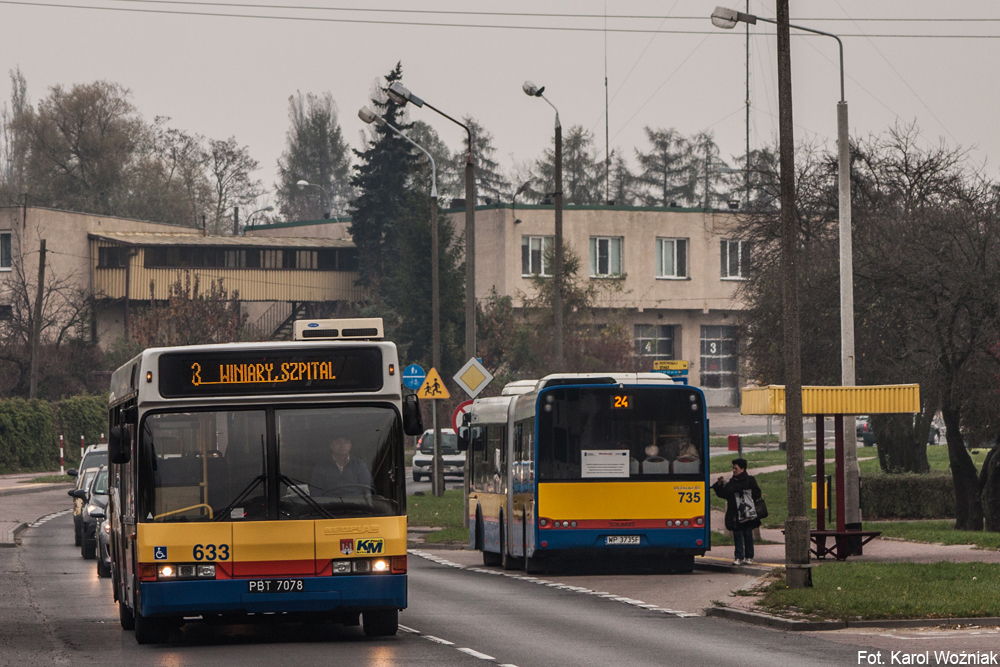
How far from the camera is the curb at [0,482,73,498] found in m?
48.2

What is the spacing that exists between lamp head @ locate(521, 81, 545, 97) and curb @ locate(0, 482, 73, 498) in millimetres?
23463

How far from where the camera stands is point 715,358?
8612cm

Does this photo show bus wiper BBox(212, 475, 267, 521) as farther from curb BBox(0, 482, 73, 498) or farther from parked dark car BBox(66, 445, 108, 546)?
curb BBox(0, 482, 73, 498)

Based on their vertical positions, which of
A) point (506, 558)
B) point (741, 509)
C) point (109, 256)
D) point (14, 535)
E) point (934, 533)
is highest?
point (109, 256)

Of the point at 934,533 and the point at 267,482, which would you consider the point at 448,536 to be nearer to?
the point at 934,533

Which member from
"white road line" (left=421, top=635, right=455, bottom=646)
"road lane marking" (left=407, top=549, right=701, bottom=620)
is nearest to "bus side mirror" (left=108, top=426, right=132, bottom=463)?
Result: "white road line" (left=421, top=635, right=455, bottom=646)

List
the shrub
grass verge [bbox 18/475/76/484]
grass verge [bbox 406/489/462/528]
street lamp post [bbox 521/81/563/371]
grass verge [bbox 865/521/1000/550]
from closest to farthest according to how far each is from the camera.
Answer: grass verge [bbox 865/521/1000/550], street lamp post [bbox 521/81/563/371], grass verge [bbox 406/489/462/528], grass verge [bbox 18/475/76/484], the shrub

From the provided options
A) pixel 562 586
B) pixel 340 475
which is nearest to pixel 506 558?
pixel 562 586

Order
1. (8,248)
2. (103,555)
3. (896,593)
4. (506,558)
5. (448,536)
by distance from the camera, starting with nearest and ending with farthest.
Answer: (896,593)
(103,555)
(506,558)
(448,536)
(8,248)

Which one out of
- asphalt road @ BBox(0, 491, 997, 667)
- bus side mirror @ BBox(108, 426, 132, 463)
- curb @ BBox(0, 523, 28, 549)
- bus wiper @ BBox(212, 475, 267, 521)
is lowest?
curb @ BBox(0, 523, 28, 549)

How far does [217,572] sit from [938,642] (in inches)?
245

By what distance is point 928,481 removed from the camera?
3241 centimetres

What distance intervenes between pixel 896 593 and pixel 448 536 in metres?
14.5

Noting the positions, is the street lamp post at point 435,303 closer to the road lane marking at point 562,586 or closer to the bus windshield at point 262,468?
Answer: the road lane marking at point 562,586
